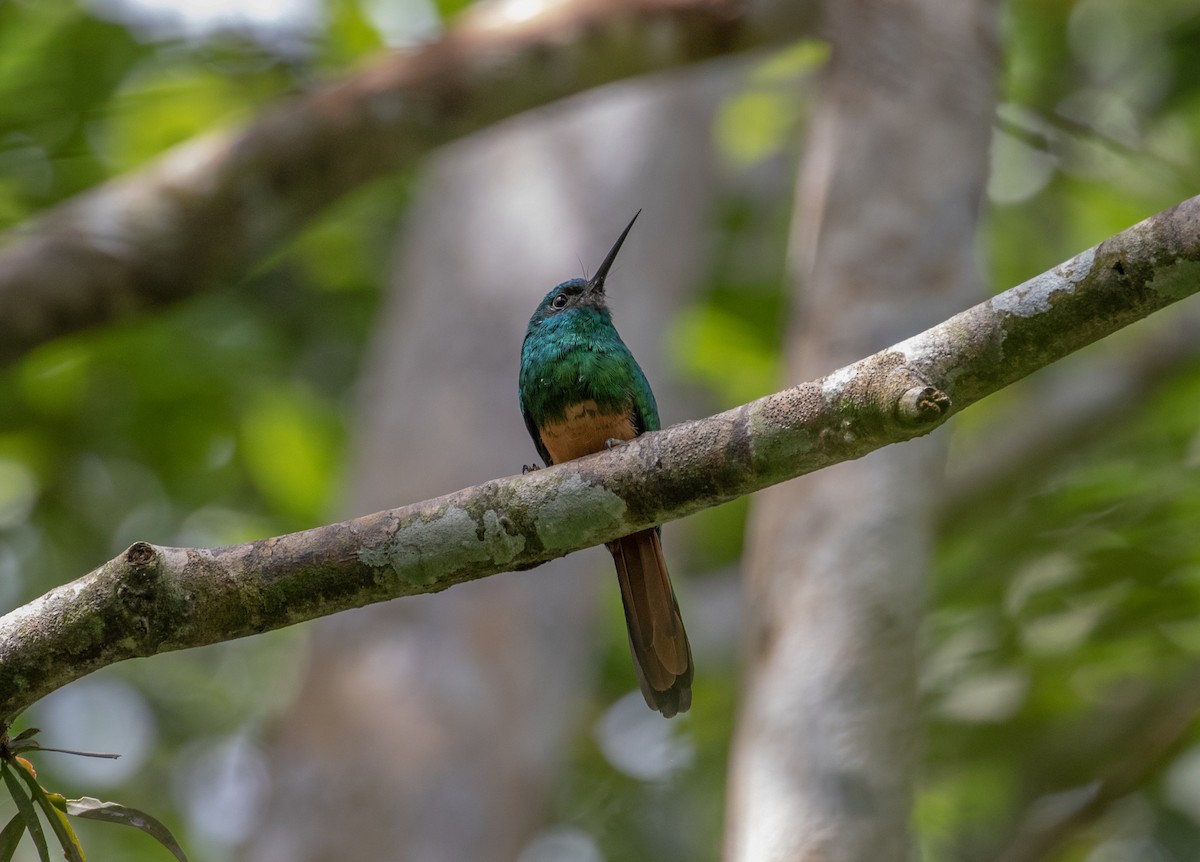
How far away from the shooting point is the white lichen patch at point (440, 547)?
1966 mm

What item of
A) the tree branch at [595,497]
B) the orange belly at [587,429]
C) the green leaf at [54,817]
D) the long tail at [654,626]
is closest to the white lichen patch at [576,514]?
the tree branch at [595,497]

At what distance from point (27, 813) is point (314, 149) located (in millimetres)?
2723

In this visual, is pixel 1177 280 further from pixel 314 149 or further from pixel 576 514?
pixel 314 149

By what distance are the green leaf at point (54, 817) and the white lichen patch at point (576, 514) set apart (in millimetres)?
770

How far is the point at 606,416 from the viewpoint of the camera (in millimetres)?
3018

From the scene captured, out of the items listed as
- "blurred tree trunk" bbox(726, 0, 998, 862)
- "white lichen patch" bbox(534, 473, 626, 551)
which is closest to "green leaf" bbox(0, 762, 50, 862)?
"white lichen patch" bbox(534, 473, 626, 551)

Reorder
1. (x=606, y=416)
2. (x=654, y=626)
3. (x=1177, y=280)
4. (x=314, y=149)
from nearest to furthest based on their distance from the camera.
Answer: (x=1177, y=280), (x=654, y=626), (x=606, y=416), (x=314, y=149)

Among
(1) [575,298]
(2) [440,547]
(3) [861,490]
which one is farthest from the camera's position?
(1) [575,298]

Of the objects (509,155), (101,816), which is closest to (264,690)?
(509,155)

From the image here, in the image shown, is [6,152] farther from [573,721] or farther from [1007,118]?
[1007,118]

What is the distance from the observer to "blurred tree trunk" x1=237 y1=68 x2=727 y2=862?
4.81m

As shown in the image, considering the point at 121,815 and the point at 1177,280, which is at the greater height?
the point at 1177,280

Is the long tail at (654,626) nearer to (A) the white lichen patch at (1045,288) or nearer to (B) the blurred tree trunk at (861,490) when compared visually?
(B) the blurred tree trunk at (861,490)

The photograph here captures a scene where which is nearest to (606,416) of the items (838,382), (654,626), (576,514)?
Answer: (654,626)
